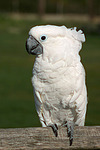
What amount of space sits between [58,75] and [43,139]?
424 mm

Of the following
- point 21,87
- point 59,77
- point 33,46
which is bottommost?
point 21,87

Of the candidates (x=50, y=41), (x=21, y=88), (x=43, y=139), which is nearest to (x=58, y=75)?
(x=50, y=41)

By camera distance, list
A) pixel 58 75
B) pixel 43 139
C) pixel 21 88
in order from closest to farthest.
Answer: pixel 43 139, pixel 58 75, pixel 21 88

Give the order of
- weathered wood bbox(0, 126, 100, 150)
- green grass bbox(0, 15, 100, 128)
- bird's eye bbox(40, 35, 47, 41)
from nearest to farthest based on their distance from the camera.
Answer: weathered wood bbox(0, 126, 100, 150), bird's eye bbox(40, 35, 47, 41), green grass bbox(0, 15, 100, 128)

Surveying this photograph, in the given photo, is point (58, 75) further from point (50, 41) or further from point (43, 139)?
point (43, 139)

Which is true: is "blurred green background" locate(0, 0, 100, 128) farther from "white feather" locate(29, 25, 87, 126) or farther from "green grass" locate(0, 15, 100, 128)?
"white feather" locate(29, 25, 87, 126)

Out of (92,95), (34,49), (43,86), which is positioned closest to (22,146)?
(43,86)

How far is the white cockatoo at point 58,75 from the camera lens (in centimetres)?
204

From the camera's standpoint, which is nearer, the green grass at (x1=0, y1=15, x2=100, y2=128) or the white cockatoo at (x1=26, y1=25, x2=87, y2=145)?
the white cockatoo at (x1=26, y1=25, x2=87, y2=145)

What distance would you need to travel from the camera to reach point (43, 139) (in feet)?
6.37

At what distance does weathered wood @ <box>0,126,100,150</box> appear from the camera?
6.21 feet

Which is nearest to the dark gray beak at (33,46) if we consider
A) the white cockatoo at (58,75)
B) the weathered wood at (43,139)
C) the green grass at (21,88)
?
the white cockatoo at (58,75)

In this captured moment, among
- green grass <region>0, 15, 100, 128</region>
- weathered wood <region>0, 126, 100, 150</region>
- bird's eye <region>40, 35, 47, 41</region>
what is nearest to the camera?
weathered wood <region>0, 126, 100, 150</region>

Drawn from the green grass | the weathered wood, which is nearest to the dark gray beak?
the weathered wood
